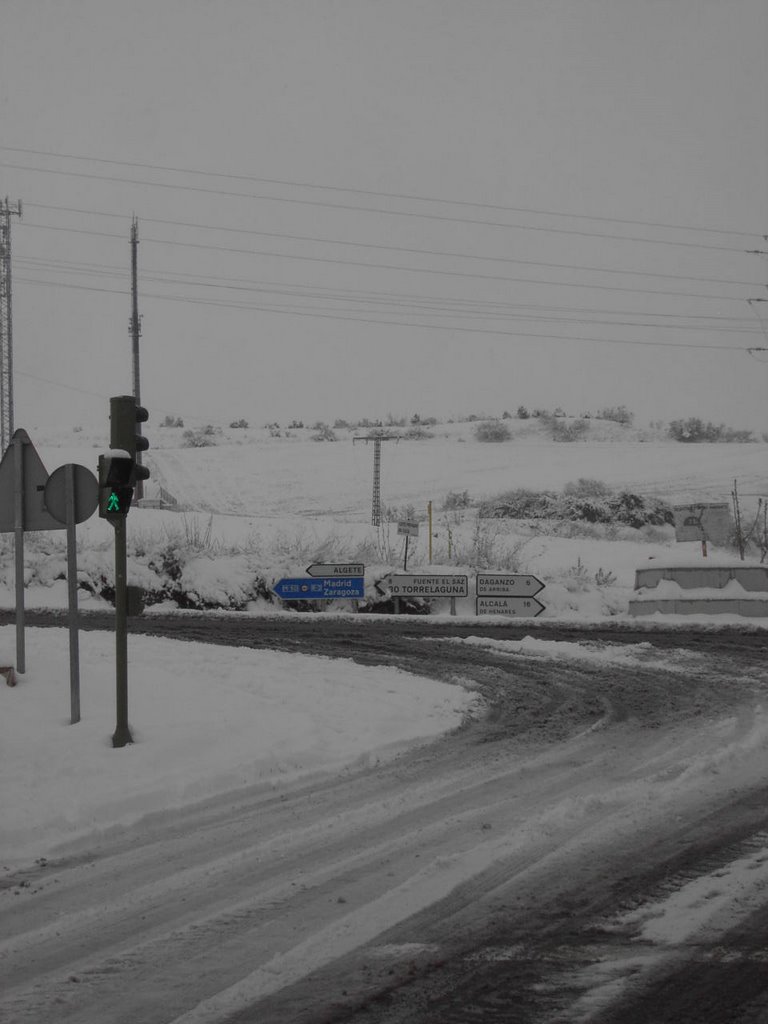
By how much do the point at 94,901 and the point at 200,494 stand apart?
50.9m

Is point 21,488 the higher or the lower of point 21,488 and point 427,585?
the higher

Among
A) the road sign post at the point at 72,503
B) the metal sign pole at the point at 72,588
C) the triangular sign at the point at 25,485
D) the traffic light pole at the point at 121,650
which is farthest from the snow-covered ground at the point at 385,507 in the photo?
the traffic light pole at the point at 121,650

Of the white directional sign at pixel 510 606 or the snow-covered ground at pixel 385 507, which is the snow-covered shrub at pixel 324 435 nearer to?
the snow-covered ground at pixel 385 507

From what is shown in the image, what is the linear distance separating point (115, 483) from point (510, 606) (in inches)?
636

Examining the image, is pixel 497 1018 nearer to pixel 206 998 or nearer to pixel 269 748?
pixel 206 998

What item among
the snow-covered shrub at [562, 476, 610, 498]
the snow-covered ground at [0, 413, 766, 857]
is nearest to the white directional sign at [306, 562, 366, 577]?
the snow-covered ground at [0, 413, 766, 857]

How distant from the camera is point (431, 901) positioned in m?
4.96

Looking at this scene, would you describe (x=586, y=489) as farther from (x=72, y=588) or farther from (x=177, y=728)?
(x=72, y=588)

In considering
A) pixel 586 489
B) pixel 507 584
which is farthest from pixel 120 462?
pixel 586 489

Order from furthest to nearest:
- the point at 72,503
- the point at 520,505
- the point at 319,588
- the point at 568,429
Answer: the point at 568,429 → the point at 520,505 → the point at 319,588 → the point at 72,503

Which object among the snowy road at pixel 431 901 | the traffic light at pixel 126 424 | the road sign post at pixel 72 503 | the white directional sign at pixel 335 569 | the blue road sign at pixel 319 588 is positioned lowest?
the snowy road at pixel 431 901

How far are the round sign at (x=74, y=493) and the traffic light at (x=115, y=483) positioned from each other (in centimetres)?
35

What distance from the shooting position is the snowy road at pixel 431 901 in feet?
12.9

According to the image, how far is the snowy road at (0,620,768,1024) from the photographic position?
3918 millimetres
